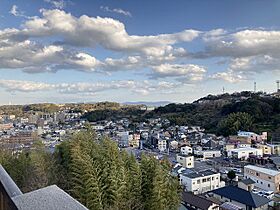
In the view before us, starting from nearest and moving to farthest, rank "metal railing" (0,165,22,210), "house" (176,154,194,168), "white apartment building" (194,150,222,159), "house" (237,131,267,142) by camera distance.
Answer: "metal railing" (0,165,22,210) < "house" (176,154,194,168) < "white apartment building" (194,150,222,159) < "house" (237,131,267,142)

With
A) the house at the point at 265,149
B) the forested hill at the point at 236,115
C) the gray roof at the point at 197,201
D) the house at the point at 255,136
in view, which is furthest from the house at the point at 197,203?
the forested hill at the point at 236,115

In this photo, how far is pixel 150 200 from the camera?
5922 mm

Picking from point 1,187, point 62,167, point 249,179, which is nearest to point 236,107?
point 249,179

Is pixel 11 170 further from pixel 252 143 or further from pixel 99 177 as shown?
pixel 252 143

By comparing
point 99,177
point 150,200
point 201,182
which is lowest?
point 201,182

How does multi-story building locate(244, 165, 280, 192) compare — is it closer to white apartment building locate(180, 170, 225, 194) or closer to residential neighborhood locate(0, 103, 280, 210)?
residential neighborhood locate(0, 103, 280, 210)

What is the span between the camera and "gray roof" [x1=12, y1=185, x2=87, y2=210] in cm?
132

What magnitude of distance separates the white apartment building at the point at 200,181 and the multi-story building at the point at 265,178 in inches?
55.0

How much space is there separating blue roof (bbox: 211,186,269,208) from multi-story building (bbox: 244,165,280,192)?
8.79 ft

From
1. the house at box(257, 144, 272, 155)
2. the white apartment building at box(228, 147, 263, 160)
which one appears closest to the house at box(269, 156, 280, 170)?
the white apartment building at box(228, 147, 263, 160)

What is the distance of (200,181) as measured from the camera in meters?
12.3

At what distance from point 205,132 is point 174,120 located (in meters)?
6.50

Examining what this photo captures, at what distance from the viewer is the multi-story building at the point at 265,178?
477 inches

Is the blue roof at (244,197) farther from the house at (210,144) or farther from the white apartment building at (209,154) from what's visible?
the house at (210,144)
